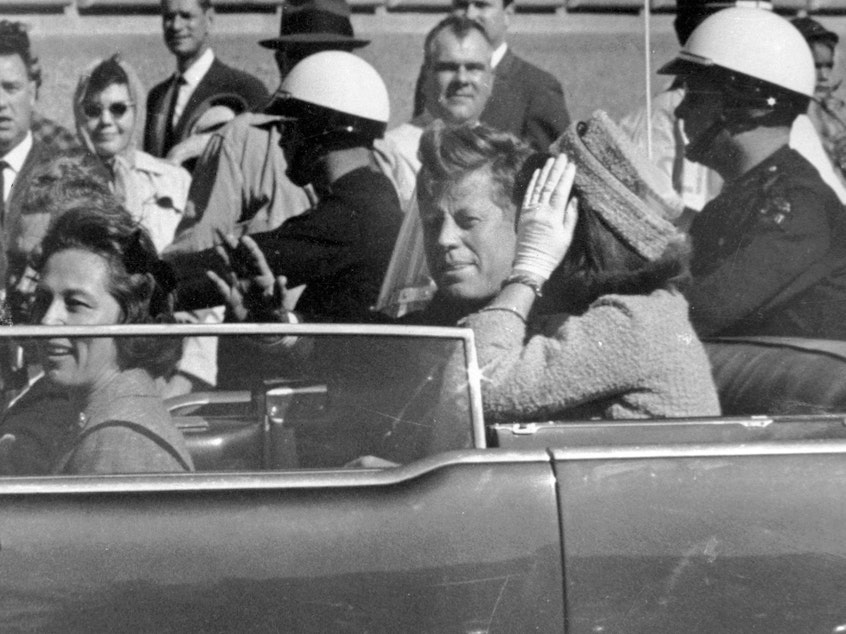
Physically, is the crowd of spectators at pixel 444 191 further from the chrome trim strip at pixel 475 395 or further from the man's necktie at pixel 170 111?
the chrome trim strip at pixel 475 395

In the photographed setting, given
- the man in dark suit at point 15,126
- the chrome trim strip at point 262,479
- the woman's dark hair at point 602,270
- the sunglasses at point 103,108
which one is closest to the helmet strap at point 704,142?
the woman's dark hair at point 602,270

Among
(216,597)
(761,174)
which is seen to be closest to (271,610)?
(216,597)

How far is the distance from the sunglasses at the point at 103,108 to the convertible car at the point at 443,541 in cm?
67

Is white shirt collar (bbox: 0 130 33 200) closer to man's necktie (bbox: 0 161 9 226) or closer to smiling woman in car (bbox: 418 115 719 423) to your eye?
man's necktie (bbox: 0 161 9 226)

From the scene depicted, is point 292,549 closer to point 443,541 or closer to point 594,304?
point 443,541

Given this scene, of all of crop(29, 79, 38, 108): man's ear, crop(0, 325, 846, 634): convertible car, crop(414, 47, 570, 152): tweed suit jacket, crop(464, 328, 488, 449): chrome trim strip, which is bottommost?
crop(0, 325, 846, 634): convertible car

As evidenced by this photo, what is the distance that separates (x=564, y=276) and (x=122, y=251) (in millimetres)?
952

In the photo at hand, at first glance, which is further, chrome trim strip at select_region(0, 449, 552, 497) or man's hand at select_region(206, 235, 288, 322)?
man's hand at select_region(206, 235, 288, 322)

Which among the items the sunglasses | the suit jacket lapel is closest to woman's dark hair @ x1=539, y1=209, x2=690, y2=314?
the sunglasses

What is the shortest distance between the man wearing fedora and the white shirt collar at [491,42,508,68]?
1.05 feet

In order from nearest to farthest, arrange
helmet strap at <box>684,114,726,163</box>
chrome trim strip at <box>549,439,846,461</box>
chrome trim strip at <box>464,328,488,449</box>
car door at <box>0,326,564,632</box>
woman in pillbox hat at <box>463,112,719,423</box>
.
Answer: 1. car door at <box>0,326,564,632</box>
2. chrome trim strip at <box>549,439,846,461</box>
3. chrome trim strip at <box>464,328,488,449</box>
4. woman in pillbox hat at <box>463,112,719,423</box>
5. helmet strap at <box>684,114,726,163</box>

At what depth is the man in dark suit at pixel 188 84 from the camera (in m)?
2.95

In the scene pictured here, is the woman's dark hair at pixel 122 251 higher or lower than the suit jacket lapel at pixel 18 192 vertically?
lower

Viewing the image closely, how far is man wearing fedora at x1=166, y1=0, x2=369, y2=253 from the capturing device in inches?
123
